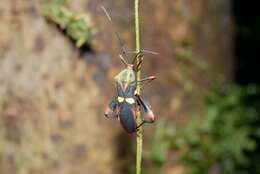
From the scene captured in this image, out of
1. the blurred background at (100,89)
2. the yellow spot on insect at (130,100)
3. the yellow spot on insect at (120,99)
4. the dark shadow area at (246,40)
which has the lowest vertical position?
the yellow spot on insect at (130,100)

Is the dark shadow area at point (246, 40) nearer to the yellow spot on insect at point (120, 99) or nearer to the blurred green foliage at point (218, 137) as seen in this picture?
the blurred green foliage at point (218, 137)

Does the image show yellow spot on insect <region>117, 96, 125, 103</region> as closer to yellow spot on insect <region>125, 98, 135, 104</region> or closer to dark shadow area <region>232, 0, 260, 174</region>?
yellow spot on insect <region>125, 98, 135, 104</region>

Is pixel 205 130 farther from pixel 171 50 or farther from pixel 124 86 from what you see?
pixel 124 86

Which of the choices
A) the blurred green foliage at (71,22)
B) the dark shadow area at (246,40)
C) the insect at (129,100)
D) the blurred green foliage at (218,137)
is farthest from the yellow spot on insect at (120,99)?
the dark shadow area at (246,40)

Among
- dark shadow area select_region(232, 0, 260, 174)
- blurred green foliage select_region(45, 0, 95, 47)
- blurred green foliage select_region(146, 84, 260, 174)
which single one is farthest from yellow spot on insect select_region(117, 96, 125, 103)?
dark shadow area select_region(232, 0, 260, 174)

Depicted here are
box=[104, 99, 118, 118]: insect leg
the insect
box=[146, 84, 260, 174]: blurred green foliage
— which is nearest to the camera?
the insect
